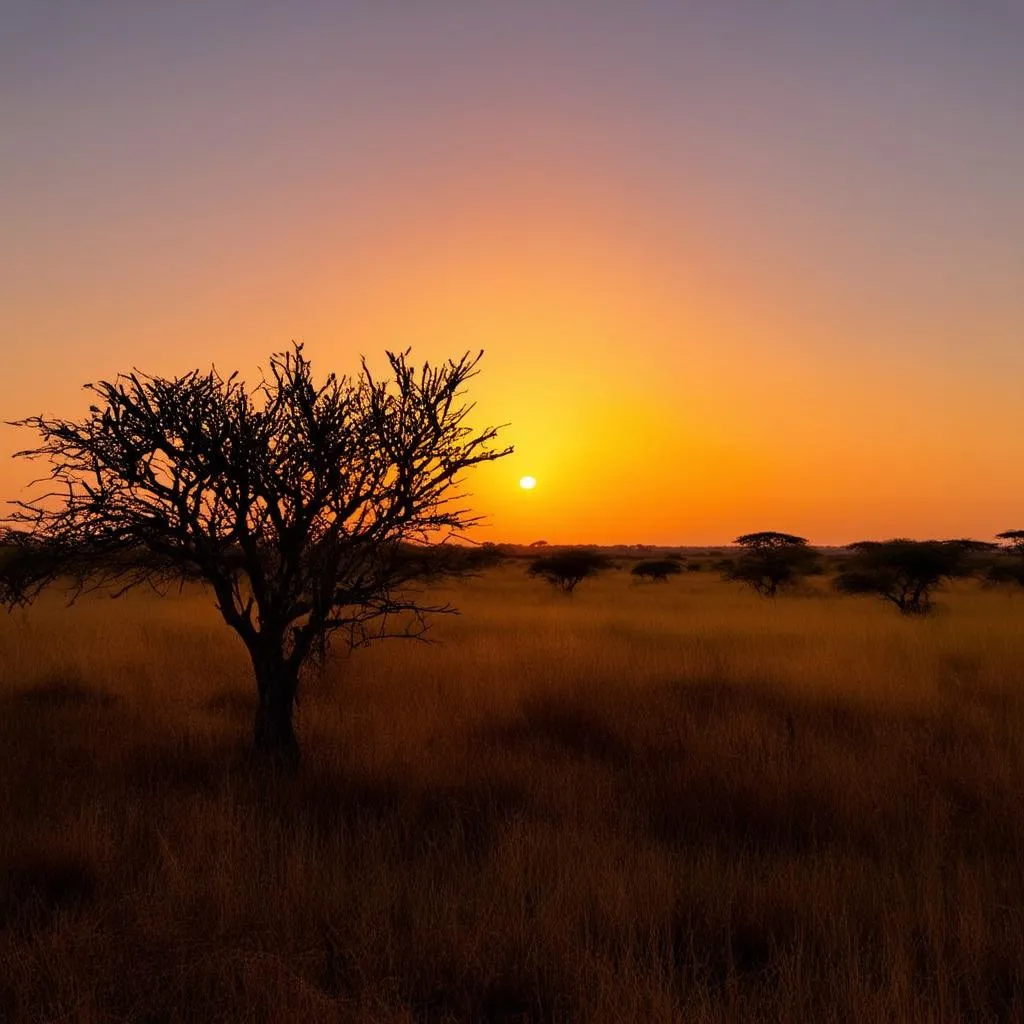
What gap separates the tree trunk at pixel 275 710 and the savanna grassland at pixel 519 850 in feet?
0.87

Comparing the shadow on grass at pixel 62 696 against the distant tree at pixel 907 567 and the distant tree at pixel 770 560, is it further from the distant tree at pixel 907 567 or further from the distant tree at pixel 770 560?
the distant tree at pixel 770 560

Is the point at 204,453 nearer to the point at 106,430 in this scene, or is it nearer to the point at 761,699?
the point at 106,430

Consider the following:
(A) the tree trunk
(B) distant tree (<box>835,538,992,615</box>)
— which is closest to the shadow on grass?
(A) the tree trunk

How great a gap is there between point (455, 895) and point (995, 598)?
1382 inches

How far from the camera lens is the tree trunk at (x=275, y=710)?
299 inches

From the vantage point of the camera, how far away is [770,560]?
117 feet

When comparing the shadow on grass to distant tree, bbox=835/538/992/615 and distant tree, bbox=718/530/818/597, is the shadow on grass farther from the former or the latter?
distant tree, bbox=718/530/818/597

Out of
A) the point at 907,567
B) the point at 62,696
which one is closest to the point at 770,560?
the point at 907,567

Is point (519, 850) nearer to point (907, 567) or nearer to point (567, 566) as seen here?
point (907, 567)

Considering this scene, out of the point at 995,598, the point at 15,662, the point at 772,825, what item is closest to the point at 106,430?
the point at 772,825

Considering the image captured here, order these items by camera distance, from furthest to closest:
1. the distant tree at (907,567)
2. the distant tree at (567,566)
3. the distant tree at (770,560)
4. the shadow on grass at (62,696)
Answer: the distant tree at (567,566)
the distant tree at (770,560)
the distant tree at (907,567)
the shadow on grass at (62,696)

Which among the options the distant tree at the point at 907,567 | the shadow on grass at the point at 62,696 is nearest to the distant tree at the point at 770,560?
the distant tree at the point at 907,567

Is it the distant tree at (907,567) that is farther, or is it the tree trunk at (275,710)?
the distant tree at (907,567)

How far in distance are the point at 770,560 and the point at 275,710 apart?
104 feet
